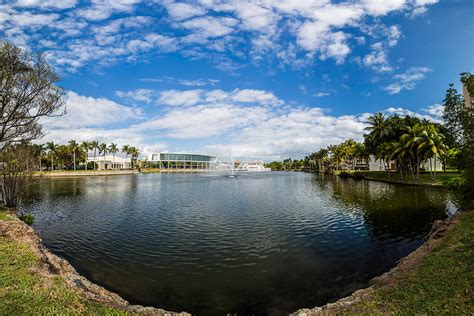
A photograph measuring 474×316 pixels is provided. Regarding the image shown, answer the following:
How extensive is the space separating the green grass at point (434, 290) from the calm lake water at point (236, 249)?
2.92m

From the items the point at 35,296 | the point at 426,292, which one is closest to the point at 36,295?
the point at 35,296

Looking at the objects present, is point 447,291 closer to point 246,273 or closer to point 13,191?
point 246,273

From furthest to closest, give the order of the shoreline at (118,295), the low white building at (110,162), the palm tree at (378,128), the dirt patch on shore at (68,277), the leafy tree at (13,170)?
the low white building at (110,162)
the palm tree at (378,128)
the leafy tree at (13,170)
the dirt patch on shore at (68,277)
the shoreline at (118,295)

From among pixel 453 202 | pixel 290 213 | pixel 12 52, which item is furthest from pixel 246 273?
pixel 453 202

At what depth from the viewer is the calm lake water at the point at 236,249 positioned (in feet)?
37.0

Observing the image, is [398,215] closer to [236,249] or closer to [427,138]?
[236,249]

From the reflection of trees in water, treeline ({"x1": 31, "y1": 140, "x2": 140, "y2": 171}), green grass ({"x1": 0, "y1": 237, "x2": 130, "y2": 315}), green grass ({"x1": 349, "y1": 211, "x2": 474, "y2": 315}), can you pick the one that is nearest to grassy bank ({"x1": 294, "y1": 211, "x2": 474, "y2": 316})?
green grass ({"x1": 349, "y1": 211, "x2": 474, "y2": 315})

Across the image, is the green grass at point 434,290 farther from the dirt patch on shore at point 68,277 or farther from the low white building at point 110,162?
the low white building at point 110,162

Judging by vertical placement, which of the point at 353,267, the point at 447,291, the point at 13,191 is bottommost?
the point at 353,267

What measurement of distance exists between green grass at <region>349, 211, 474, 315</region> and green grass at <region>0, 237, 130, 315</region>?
7634mm

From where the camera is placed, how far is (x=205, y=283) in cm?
1222

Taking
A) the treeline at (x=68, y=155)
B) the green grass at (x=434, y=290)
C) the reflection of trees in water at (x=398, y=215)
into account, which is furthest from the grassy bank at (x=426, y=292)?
the treeline at (x=68, y=155)

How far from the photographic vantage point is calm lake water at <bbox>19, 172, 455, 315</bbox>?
11.3 metres

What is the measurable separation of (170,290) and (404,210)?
25.8 m
